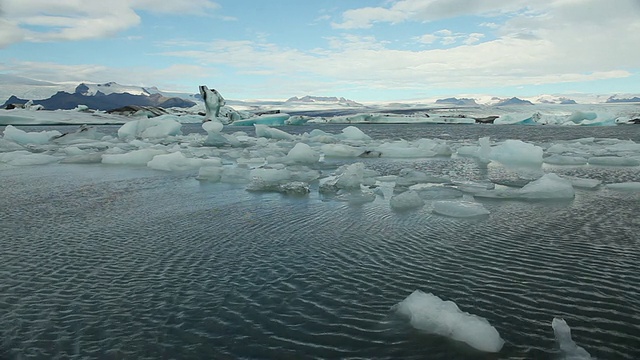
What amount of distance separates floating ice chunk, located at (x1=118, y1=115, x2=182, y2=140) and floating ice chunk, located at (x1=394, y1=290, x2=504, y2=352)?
20198mm

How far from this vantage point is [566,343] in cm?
203

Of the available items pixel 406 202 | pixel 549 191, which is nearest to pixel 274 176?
pixel 406 202

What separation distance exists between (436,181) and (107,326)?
19.8ft

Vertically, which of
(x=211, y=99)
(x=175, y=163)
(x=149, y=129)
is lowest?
(x=175, y=163)

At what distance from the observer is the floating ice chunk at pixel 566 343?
194 cm

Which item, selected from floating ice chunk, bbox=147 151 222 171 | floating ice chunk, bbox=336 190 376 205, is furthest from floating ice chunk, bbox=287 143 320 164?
floating ice chunk, bbox=336 190 376 205

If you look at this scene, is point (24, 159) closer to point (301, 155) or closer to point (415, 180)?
point (301, 155)

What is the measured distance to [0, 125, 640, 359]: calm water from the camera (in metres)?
2.13

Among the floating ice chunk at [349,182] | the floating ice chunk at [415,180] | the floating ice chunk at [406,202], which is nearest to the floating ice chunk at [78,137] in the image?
the floating ice chunk at [349,182]

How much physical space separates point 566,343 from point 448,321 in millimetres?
544

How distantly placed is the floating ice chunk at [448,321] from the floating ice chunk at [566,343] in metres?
0.27

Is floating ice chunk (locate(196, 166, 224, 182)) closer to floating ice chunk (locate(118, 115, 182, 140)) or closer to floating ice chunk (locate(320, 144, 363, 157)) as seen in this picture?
floating ice chunk (locate(320, 144, 363, 157))

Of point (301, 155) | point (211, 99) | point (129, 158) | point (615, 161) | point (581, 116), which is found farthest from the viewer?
point (211, 99)

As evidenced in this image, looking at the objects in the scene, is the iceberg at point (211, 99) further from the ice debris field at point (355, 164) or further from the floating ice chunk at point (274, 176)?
the floating ice chunk at point (274, 176)
